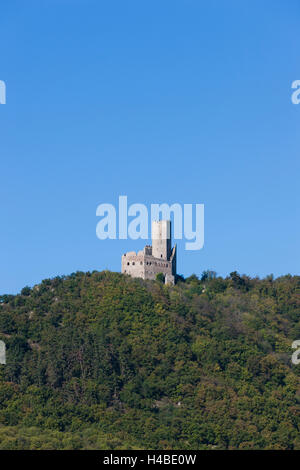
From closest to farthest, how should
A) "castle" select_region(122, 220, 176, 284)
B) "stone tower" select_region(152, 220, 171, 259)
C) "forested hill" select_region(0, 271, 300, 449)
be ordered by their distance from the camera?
"forested hill" select_region(0, 271, 300, 449)
"castle" select_region(122, 220, 176, 284)
"stone tower" select_region(152, 220, 171, 259)

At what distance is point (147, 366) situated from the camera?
113 m

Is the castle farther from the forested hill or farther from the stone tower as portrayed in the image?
the forested hill

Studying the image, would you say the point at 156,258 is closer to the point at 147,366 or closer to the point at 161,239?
the point at 161,239

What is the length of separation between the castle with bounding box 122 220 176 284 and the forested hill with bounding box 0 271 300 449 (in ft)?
4.98

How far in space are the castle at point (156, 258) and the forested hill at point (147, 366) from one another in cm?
152

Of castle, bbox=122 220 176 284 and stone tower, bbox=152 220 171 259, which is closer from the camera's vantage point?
castle, bbox=122 220 176 284

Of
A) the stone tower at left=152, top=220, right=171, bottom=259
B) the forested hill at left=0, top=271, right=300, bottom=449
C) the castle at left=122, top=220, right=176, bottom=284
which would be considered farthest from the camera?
the stone tower at left=152, top=220, right=171, bottom=259

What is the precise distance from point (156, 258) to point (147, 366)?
14.3 meters

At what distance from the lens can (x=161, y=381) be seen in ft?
364

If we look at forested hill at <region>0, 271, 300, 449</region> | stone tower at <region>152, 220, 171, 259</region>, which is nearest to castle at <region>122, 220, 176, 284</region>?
stone tower at <region>152, 220, 171, 259</region>

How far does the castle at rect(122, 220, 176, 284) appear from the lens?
124 metres
